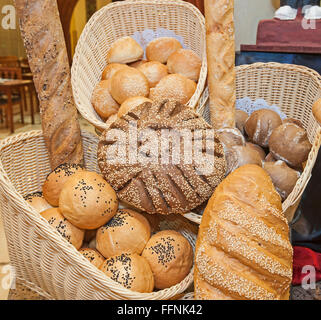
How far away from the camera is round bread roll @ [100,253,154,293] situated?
1.08 meters

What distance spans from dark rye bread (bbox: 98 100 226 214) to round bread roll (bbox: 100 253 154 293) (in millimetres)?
190

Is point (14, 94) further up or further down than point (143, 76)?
further down

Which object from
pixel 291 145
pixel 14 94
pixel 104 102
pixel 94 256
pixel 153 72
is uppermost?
pixel 153 72

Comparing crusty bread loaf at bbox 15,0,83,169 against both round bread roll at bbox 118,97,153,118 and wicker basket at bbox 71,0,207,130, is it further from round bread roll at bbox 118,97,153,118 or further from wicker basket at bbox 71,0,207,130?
round bread roll at bbox 118,97,153,118

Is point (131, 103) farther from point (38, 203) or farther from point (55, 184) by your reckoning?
point (38, 203)

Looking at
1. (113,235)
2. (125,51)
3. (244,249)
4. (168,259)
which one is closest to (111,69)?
(125,51)

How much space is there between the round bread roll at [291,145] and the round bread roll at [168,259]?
21.6 inches

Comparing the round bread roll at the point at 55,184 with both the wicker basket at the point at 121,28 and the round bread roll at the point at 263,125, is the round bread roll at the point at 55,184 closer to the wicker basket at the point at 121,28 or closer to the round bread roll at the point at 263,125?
the wicker basket at the point at 121,28

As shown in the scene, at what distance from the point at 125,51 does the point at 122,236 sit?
3.34 feet

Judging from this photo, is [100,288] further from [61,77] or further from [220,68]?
[220,68]

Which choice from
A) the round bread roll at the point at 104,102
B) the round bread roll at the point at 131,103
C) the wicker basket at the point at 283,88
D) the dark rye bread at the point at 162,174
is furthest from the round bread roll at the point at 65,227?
the wicker basket at the point at 283,88

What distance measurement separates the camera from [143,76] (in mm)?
1612

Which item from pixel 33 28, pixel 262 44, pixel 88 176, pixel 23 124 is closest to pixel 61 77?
pixel 33 28

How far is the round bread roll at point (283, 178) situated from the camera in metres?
1.29
